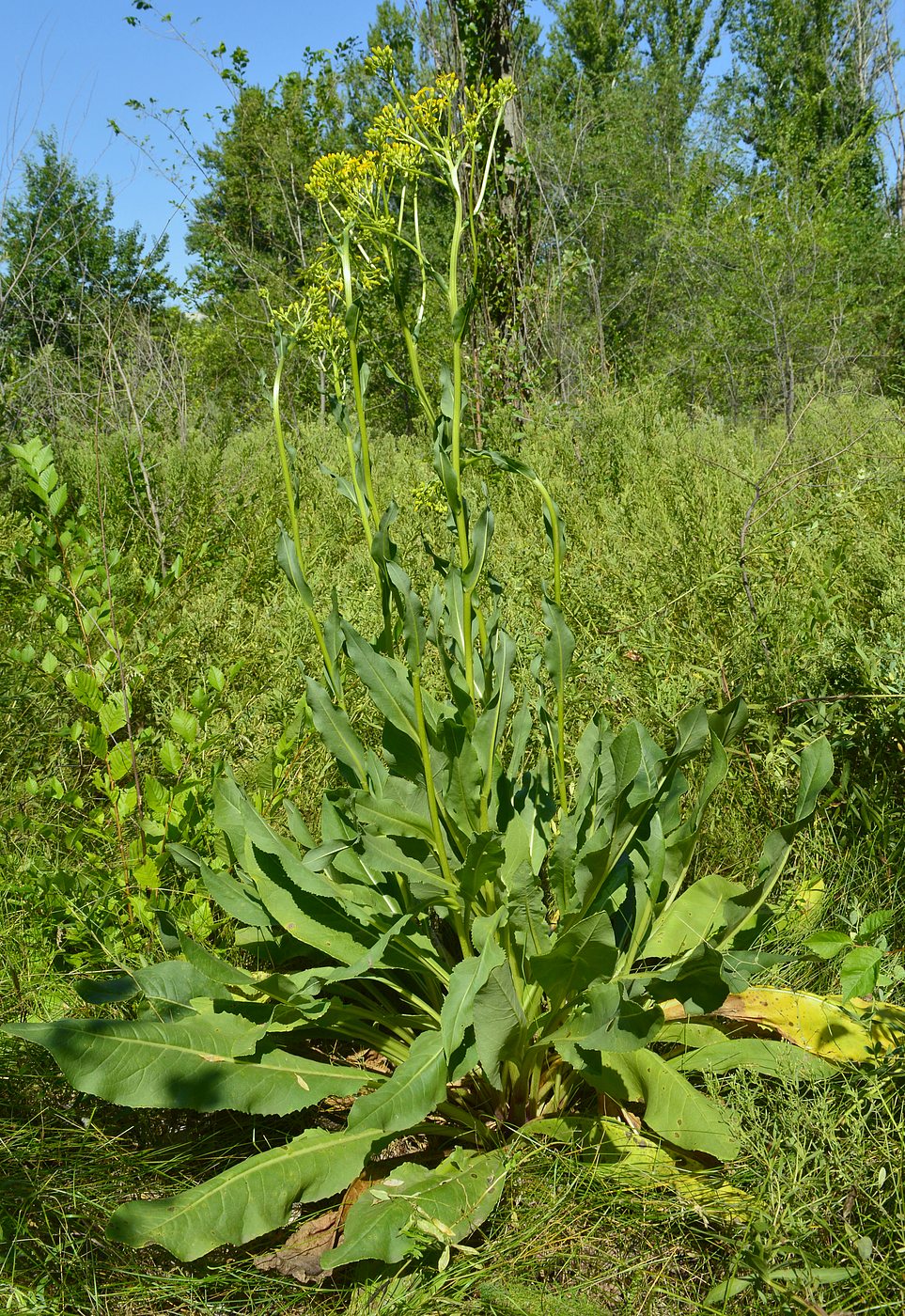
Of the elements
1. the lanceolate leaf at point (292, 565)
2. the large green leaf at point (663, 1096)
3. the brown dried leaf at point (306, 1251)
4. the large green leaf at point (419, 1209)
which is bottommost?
the brown dried leaf at point (306, 1251)

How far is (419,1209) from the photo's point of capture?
138 cm

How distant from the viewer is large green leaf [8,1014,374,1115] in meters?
1.47

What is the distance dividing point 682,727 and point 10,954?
4.97 feet

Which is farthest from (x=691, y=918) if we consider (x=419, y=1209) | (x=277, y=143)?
(x=277, y=143)

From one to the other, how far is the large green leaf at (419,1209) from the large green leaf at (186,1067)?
8.6 inches

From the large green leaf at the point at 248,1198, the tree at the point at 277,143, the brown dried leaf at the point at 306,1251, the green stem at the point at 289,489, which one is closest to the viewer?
the large green leaf at the point at 248,1198

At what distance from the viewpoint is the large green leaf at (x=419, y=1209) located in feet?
4.25

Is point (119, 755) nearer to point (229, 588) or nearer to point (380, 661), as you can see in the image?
point (380, 661)

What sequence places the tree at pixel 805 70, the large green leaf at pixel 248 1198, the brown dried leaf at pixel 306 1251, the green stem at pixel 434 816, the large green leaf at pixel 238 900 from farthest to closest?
the tree at pixel 805 70
the large green leaf at pixel 238 900
the green stem at pixel 434 816
the brown dried leaf at pixel 306 1251
the large green leaf at pixel 248 1198

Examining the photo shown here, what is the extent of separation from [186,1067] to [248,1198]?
0.25 metres

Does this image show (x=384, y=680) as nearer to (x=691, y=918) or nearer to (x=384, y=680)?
(x=384, y=680)

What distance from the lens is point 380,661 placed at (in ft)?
5.73

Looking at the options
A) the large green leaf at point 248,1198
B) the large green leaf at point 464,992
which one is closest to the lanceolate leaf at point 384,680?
the large green leaf at point 464,992

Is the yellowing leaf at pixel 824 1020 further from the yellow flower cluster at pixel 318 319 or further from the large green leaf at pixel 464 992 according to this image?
the yellow flower cluster at pixel 318 319
